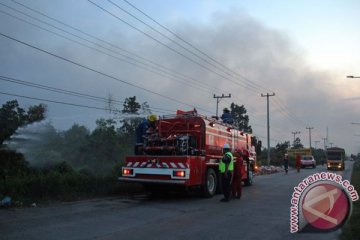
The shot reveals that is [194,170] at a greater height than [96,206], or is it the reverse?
[194,170]

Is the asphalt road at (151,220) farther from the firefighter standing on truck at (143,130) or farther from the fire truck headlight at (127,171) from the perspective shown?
the firefighter standing on truck at (143,130)

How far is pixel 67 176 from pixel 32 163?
1.94m

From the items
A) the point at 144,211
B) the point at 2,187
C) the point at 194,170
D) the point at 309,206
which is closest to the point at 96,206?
the point at 144,211

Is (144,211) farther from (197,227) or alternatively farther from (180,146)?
(180,146)

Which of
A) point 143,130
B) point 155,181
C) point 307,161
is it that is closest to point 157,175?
point 155,181

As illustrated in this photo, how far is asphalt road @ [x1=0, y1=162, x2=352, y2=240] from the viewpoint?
860cm

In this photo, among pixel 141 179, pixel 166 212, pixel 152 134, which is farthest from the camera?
pixel 152 134

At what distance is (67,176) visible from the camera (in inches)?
599

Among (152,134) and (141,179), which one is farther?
(152,134)

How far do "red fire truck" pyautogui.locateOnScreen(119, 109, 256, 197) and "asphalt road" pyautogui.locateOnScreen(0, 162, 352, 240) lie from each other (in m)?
0.94

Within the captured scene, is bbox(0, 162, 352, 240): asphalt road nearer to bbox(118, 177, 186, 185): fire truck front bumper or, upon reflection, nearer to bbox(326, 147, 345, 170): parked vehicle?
bbox(118, 177, 186, 185): fire truck front bumper

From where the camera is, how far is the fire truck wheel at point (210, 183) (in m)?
16.0

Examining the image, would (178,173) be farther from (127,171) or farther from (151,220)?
(151,220)

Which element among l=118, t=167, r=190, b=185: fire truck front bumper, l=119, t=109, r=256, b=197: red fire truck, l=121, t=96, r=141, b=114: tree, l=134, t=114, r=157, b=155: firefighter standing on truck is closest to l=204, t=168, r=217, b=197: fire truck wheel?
l=119, t=109, r=256, b=197: red fire truck
